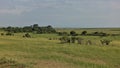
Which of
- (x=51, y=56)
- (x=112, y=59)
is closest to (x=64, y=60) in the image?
(x=51, y=56)

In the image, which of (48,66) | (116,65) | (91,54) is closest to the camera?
(48,66)

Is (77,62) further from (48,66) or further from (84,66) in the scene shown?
(48,66)

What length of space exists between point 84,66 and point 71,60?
3.15 metres

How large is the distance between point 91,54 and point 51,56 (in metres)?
4.46

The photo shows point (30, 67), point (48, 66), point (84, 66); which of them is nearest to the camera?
point (30, 67)

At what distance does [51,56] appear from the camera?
98.5 ft

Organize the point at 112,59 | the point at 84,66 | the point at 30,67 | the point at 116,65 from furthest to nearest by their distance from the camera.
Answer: the point at 112,59
the point at 116,65
the point at 84,66
the point at 30,67

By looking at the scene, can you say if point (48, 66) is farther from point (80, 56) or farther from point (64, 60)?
point (80, 56)

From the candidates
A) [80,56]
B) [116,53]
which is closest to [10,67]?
[80,56]

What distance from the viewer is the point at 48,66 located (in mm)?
22000

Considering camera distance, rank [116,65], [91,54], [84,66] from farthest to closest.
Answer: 1. [91,54]
2. [116,65]
3. [84,66]

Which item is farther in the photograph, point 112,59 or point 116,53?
point 116,53

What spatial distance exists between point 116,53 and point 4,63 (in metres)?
14.9

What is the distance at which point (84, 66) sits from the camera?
24547 mm
